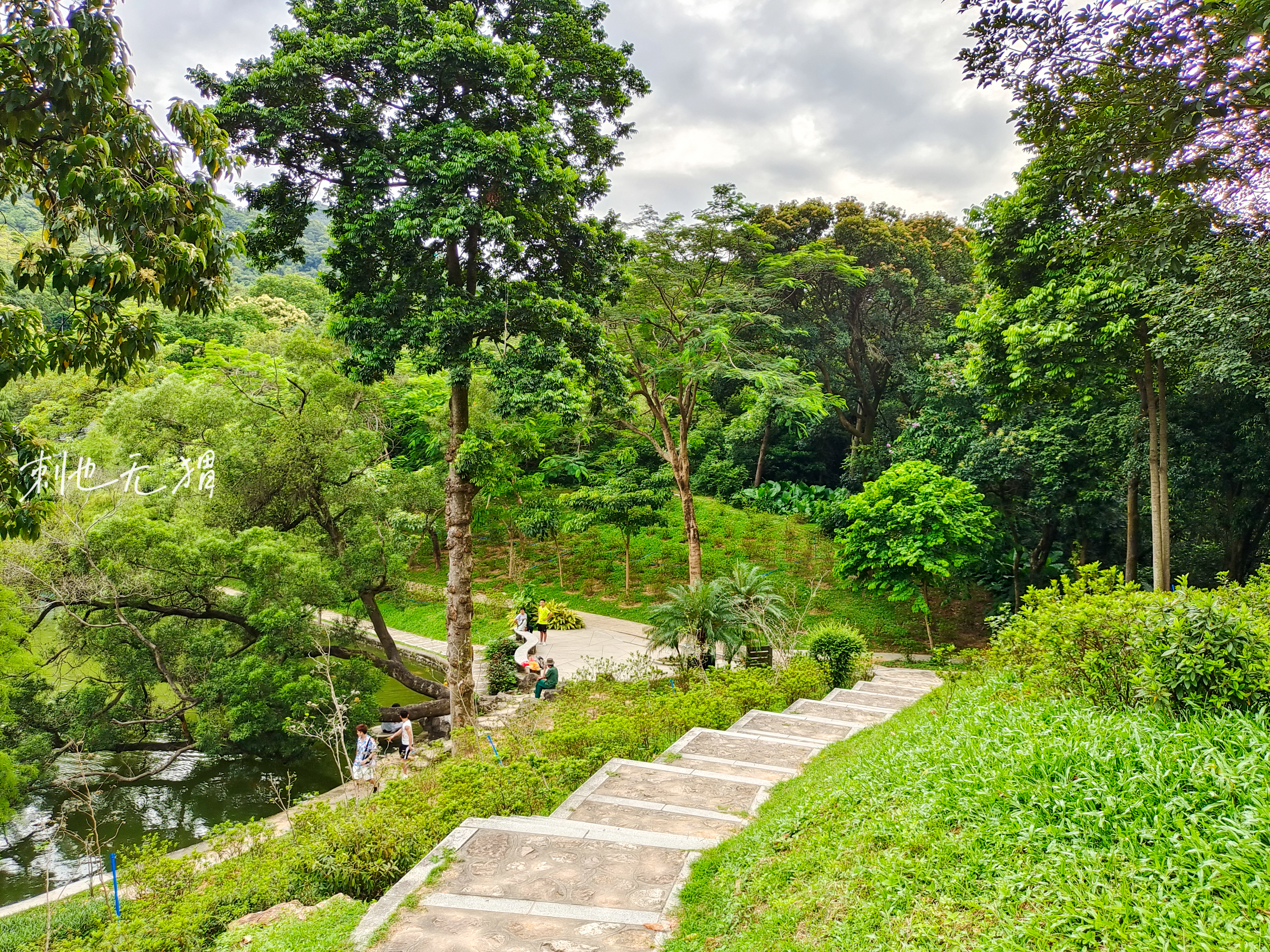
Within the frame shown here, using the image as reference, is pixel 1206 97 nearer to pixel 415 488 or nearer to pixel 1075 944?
pixel 1075 944

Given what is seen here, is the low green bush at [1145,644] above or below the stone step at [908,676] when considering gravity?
above

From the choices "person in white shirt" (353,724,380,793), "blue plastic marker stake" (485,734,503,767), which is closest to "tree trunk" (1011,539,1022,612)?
"blue plastic marker stake" (485,734,503,767)

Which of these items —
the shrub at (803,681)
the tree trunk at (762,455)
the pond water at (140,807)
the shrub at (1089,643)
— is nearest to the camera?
the shrub at (1089,643)

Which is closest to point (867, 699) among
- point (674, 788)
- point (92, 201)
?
point (674, 788)

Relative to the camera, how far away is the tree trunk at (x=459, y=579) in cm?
969

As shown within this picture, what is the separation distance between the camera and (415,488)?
46.0 feet

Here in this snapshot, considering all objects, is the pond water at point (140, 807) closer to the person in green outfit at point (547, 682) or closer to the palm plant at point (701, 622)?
the person in green outfit at point (547, 682)

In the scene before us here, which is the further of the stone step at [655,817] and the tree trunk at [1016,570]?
the tree trunk at [1016,570]

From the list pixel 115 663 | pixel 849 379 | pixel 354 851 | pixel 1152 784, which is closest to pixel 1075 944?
pixel 1152 784

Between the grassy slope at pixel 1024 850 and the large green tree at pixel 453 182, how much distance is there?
5691mm

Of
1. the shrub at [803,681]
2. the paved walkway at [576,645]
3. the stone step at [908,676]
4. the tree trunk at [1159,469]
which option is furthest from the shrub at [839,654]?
the tree trunk at [1159,469]

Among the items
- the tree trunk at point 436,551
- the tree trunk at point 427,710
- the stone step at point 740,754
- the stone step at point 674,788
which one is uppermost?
the tree trunk at point 436,551

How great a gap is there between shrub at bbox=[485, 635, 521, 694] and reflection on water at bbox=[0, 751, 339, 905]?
313 centimetres

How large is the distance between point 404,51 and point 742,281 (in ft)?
30.5
